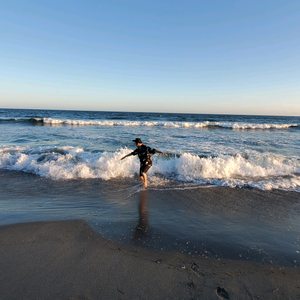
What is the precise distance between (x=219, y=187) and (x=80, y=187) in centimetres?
431

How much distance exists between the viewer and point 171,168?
8.01m

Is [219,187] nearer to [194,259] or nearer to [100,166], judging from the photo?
[194,259]

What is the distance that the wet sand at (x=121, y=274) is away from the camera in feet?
7.39

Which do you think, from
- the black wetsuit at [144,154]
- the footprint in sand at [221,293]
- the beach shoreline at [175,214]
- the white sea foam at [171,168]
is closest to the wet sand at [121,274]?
the footprint in sand at [221,293]

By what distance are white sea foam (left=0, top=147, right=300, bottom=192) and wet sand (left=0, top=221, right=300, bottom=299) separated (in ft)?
12.9

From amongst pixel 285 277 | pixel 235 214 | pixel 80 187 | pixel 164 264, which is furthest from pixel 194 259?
pixel 80 187

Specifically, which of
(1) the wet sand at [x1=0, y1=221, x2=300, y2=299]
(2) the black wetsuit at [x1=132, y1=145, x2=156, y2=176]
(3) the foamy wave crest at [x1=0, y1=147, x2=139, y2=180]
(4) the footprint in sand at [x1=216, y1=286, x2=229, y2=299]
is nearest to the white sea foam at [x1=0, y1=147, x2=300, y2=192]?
(3) the foamy wave crest at [x1=0, y1=147, x2=139, y2=180]

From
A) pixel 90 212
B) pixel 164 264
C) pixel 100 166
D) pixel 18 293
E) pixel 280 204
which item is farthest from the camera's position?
pixel 100 166

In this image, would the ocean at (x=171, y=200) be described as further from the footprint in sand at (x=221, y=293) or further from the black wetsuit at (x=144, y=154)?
the black wetsuit at (x=144, y=154)

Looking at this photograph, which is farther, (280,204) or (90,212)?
(280,204)

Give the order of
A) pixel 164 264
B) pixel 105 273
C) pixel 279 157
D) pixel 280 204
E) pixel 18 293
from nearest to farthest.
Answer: pixel 18 293 < pixel 105 273 < pixel 164 264 < pixel 280 204 < pixel 279 157

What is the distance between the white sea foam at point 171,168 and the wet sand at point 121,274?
3933 millimetres

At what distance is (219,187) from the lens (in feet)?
20.4

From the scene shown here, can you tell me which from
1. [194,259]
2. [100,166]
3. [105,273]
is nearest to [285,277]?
[194,259]
